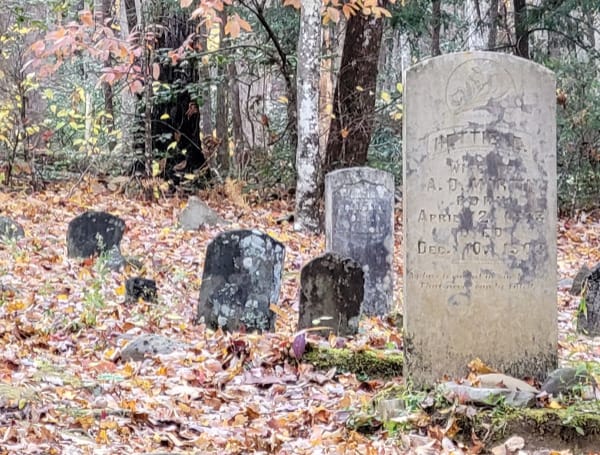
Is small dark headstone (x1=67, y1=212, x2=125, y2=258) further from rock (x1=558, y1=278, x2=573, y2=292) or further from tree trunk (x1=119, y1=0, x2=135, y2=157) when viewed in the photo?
tree trunk (x1=119, y1=0, x2=135, y2=157)

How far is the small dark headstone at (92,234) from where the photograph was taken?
1064 cm

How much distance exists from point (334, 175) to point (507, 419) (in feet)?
17.9

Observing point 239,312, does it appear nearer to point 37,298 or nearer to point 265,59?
point 37,298

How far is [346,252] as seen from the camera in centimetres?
950

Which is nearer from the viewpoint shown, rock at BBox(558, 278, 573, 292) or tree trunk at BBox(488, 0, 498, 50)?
rock at BBox(558, 278, 573, 292)

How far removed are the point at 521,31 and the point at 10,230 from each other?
1090 centimetres

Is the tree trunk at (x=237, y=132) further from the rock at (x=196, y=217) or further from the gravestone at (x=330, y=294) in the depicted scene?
the gravestone at (x=330, y=294)

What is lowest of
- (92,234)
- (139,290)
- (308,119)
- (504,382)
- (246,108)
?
(504,382)

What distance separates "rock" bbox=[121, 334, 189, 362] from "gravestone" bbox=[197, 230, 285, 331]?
3.52 feet

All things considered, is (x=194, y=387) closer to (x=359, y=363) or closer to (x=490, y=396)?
(x=359, y=363)

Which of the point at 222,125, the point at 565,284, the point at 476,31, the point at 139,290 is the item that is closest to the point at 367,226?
the point at 139,290

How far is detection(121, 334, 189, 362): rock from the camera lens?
648 cm

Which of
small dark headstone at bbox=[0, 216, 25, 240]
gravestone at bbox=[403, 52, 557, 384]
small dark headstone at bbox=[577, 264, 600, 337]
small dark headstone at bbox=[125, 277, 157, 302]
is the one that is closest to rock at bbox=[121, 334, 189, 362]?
small dark headstone at bbox=[125, 277, 157, 302]

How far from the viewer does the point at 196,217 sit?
13.7m
